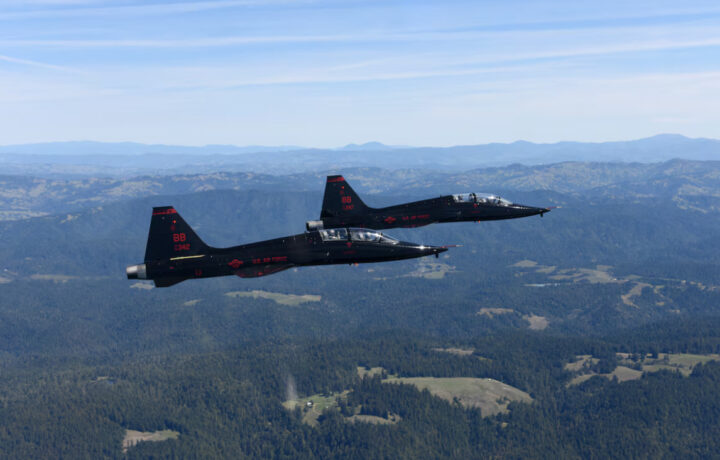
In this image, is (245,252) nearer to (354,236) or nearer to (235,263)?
(235,263)

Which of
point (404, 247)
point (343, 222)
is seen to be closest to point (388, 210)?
point (343, 222)

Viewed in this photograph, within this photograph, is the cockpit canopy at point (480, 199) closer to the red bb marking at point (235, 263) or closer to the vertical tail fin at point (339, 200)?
the vertical tail fin at point (339, 200)

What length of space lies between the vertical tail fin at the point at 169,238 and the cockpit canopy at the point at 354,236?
13786mm

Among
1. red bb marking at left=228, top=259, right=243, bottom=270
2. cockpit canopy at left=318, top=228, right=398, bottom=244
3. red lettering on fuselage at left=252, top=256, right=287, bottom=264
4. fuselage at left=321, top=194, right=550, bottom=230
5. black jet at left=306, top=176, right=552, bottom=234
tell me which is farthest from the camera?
fuselage at left=321, top=194, right=550, bottom=230

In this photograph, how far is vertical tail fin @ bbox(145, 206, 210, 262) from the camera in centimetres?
5822

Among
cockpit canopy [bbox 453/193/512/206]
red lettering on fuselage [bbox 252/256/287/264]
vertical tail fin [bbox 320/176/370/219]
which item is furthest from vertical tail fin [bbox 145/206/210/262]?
cockpit canopy [bbox 453/193/512/206]

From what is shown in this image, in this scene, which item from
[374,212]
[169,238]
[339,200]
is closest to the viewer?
[169,238]

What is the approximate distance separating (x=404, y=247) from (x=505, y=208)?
76.6ft

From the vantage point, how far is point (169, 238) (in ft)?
194

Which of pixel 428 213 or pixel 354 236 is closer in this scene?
pixel 354 236

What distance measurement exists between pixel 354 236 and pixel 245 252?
39.4 ft

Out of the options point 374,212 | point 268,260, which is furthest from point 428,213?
point 268,260

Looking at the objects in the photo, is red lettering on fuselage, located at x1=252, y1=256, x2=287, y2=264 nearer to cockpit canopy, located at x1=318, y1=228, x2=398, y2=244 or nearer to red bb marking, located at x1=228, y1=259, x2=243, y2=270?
red bb marking, located at x1=228, y1=259, x2=243, y2=270

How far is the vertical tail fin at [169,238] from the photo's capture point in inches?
2292
